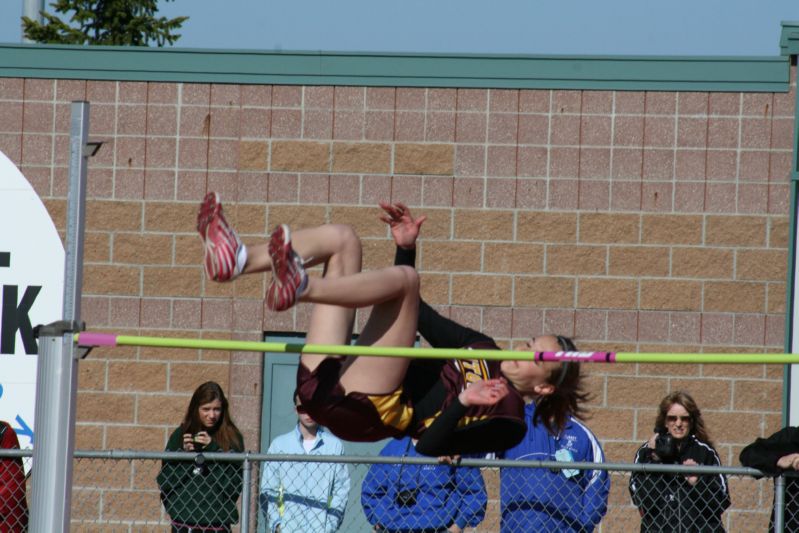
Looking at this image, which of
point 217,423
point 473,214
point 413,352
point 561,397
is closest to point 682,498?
point 561,397

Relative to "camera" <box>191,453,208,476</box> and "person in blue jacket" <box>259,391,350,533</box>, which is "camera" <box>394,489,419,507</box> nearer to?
"person in blue jacket" <box>259,391,350,533</box>

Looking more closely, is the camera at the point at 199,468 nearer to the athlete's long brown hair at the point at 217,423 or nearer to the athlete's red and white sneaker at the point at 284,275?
the athlete's long brown hair at the point at 217,423

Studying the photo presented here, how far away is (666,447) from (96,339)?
3.39 meters

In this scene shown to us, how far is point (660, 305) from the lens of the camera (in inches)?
356

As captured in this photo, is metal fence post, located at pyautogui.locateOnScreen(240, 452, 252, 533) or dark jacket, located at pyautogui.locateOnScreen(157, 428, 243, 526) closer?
metal fence post, located at pyautogui.locateOnScreen(240, 452, 252, 533)

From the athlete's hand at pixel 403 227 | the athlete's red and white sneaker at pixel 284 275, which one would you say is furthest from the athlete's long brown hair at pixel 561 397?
the athlete's red and white sneaker at pixel 284 275

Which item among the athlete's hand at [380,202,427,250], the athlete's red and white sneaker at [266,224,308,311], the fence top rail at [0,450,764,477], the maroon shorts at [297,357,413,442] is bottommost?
the fence top rail at [0,450,764,477]

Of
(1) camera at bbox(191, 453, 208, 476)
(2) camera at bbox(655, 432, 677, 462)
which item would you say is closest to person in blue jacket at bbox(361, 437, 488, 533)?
(1) camera at bbox(191, 453, 208, 476)

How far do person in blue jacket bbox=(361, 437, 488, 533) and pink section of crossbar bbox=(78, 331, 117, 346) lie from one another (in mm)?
2067

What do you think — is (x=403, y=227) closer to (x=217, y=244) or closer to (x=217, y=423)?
(x=217, y=244)

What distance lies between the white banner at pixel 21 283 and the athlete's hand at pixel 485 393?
4830mm

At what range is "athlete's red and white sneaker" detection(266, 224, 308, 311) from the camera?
16.3 feet

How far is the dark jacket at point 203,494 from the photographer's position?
23.6 ft

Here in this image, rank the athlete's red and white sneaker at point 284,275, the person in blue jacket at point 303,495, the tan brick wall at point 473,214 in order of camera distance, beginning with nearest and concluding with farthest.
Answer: the athlete's red and white sneaker at point 284,275 → the person in blue jacket at point 303,495 → the tan brick wall at point 473,214
